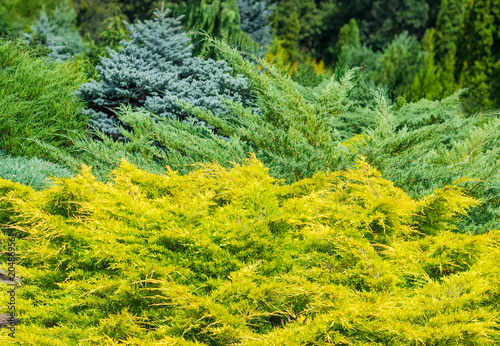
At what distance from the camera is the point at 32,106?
462 cm

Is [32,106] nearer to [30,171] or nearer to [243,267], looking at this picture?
[30,171]

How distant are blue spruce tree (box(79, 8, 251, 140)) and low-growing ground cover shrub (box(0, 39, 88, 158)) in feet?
0.77

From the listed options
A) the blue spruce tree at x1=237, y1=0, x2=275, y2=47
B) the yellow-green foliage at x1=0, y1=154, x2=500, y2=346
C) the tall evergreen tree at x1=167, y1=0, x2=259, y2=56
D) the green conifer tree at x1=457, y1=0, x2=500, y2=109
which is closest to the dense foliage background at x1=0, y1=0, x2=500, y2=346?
the yellow-green foliage at x1=0, y1=154, x2=500, y2=346

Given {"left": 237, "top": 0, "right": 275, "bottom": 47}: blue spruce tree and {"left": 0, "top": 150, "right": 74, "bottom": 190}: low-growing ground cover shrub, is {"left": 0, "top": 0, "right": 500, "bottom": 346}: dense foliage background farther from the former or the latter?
{"left": 237, "top": 0, "right": 275, "bottom": 47}: blue spruce tree

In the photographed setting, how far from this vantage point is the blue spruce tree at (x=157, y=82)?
5004 millimetres

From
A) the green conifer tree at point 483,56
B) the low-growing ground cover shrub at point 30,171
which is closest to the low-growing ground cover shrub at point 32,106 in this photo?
the low-growing ground cover shrub at point 30,171

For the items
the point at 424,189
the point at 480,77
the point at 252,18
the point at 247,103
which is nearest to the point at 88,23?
the point at 252,18

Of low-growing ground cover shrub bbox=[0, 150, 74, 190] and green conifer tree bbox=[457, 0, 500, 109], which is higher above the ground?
green conifer tree bbox=[457, 0, 500, 109]

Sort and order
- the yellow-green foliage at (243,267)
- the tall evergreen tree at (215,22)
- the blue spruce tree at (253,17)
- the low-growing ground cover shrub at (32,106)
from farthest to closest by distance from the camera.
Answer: the blue spruce tree at (253,17) → the tall evergreen tree at (215,22) → the low-growing ground cover shrub at (32,106) → the yellow-green foliage at (243,267)

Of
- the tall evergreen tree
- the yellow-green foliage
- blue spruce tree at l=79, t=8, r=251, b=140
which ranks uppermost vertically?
the tall evergreen tree

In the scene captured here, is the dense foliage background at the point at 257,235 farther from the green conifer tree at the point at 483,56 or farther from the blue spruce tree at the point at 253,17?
the blue spruce tree at the point at 253,17

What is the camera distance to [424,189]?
330 centimetres

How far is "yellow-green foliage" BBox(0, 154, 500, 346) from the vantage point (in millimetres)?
1874

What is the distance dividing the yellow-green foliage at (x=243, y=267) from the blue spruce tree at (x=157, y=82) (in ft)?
7.74
